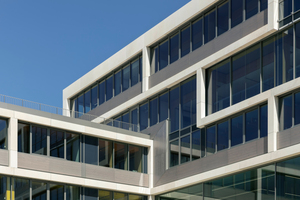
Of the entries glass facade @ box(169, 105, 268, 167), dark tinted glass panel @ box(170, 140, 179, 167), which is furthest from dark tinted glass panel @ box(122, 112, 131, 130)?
dark tinted glass panel @ box(170, 140, 179, 167)

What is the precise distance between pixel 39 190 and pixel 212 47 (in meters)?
15.5

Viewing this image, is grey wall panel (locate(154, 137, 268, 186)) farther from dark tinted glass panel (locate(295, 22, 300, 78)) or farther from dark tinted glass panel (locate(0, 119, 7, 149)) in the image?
dark tinted glass panel (locate(0, 119, 7, 149))

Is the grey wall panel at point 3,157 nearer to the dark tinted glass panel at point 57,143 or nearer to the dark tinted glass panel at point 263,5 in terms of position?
the dark tinted glass panel at point 57,143

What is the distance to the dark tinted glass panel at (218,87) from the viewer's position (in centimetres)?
3512

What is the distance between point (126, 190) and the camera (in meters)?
39.6

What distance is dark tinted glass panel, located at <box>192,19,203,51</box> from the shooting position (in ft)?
126

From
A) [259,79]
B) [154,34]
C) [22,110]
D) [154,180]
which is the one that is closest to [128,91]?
[154,34]

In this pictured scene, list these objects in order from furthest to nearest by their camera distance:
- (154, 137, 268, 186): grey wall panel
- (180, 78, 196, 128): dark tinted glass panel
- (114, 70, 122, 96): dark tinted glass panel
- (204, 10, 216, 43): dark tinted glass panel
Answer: (114, 70, 122, 96): dark tinted glass panel, (180, 78, 196, 128): dark tinted glass panel, (204, 10, 216, 43): dark tinted glass panel, (154, 137, 268, 186): grey wall panel

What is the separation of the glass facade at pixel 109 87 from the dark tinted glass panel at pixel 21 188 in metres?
14.5

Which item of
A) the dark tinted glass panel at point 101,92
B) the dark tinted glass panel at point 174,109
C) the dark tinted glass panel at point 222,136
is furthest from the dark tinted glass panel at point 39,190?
the dark tinted glass panel at point 101,92

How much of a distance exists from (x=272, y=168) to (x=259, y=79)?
5.67 meters

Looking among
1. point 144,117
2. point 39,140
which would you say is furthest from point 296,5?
point 39,140

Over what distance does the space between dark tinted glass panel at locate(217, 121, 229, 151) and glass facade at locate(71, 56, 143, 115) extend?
1197 centimetres

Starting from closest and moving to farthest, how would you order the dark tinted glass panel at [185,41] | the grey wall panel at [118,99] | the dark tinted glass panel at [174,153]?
the dark tinted glass panel at [174,153] < the dark tinted glass panel at [185,41] < the grey wall panel at [118,99]
